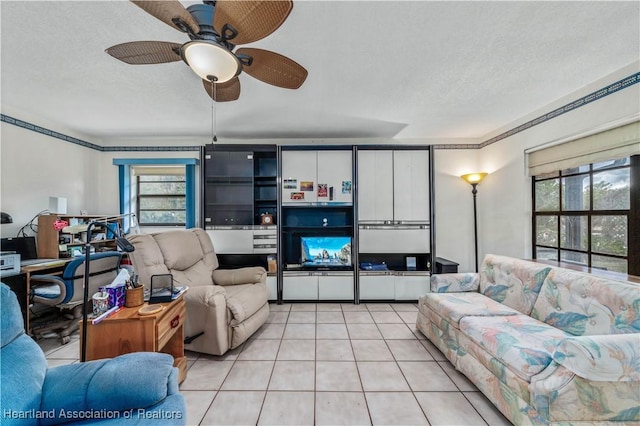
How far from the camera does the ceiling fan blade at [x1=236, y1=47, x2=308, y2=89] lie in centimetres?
143

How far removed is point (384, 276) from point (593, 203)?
231 cm

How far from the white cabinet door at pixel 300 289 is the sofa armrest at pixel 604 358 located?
267 cm

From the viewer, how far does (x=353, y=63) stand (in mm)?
1984

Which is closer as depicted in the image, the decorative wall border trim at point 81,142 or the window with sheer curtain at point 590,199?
the window with sheer curtain at point 590,199

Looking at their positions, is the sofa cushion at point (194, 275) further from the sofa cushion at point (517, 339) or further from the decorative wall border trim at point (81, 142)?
the sofa cushion at point (517, 339)

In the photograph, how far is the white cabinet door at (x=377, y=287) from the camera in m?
3.55

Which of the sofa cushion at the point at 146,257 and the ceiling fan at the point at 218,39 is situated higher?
the ceiling fan at the point at 218,39

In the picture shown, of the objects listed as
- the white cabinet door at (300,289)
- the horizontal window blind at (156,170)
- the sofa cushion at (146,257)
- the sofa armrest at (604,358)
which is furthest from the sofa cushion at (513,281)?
the horizontal window blind at (156,170)

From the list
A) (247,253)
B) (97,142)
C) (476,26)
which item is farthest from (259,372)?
(97,142)

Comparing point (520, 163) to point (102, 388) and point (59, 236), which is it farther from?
point (59, 236)

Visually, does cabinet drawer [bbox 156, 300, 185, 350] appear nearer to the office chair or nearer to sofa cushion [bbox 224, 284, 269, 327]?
sofa cushion [bbox 224, 284, 269, 327]

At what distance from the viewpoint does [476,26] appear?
161 centimetres

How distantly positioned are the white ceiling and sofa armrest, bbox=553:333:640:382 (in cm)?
189

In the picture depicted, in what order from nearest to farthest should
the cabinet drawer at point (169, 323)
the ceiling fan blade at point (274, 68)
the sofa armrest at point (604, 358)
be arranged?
the sofa armrest at point (604, 358) → the ceiling fan blade at point (274, 68) → the cabinet drawer at point (169, 323)
